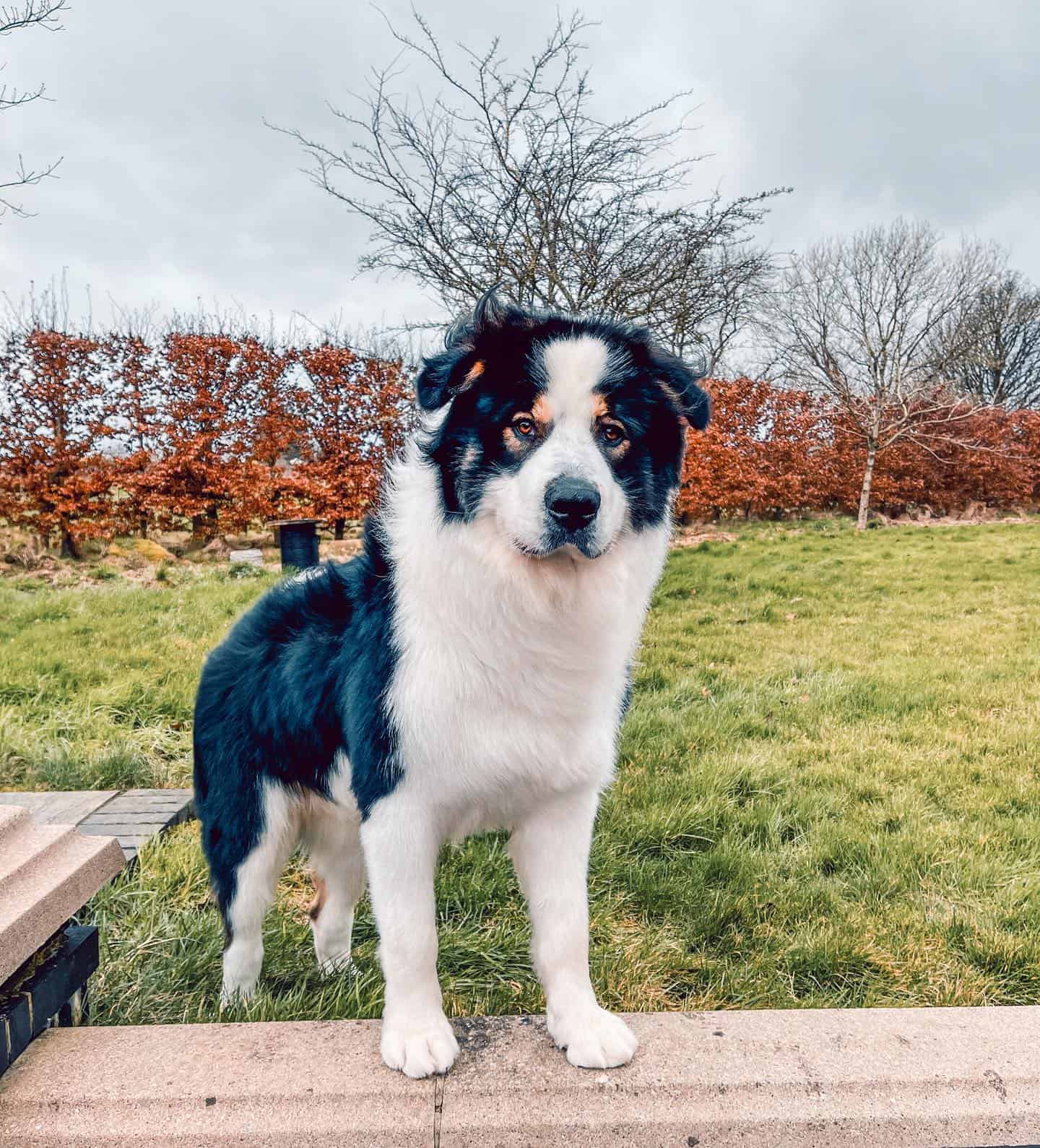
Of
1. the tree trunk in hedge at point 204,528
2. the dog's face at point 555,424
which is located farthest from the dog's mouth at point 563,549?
the tree trunk in hedge at point 204,528

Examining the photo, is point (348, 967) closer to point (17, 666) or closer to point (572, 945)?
point (572, 945)

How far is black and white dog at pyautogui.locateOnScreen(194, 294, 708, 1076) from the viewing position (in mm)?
1642

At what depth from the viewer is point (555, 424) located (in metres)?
1.63

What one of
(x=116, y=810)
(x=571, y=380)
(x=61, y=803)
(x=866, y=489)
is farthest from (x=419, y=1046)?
(x=866, y=489)

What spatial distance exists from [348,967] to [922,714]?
3.81 meters

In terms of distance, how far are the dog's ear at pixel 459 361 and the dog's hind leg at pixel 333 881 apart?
1153 millimetres

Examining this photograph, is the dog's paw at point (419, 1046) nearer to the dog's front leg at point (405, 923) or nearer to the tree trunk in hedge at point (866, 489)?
the dog's front leg at point (405, 923)

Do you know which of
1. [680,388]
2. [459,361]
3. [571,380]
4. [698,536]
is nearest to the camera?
[571,380]

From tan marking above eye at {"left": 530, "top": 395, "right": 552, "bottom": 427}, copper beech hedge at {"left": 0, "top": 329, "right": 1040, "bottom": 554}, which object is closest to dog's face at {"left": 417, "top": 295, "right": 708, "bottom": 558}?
tan marking above eye at {"left": 530, "top": 395, "right": 552, "bottom": 427}

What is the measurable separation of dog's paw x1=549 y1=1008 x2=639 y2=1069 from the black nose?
109cm

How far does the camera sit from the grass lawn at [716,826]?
7.45 ft

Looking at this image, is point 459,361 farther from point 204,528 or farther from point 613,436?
point 204,528

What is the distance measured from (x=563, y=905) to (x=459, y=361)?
4.07 feet

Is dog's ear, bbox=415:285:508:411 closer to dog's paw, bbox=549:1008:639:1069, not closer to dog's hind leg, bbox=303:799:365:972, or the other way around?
dog's hind leg, bbox=303:799:365:972
